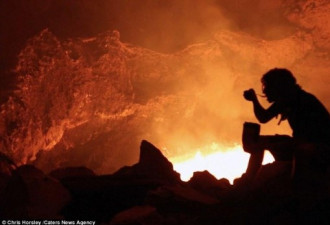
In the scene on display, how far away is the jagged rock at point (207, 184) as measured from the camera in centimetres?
495

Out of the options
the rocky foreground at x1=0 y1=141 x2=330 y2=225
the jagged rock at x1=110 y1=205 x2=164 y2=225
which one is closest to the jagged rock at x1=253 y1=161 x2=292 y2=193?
the rocky foreground at x1=0 y1=141 x2=330 y2=225

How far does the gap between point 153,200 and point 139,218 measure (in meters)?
0.66

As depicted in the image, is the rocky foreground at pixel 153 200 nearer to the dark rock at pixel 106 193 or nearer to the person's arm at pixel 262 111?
the dark rock at pixel 106 193

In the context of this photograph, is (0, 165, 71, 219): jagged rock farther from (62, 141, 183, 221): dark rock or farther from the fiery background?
the fiery background

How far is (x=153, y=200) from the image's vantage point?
409 centimetres

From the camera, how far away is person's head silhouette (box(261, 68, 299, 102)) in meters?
3.97

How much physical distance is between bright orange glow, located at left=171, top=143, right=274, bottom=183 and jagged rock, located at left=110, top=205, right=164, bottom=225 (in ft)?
31.0

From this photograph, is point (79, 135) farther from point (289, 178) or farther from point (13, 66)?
point (289, 178)

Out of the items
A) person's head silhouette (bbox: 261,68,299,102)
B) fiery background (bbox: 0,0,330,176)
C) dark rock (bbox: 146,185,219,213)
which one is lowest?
dark rock (bbox: 146,185,219,213)

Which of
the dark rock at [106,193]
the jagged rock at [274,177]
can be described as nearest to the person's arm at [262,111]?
the jagged rock at [274,177]

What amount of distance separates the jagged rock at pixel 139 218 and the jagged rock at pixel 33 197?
2.19 ft

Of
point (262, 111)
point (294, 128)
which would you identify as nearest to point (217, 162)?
point (262, 111)

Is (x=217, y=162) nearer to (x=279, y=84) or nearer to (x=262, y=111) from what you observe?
(x=262, y=111)

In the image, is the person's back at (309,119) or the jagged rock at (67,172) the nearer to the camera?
the person's back at (309,119)
